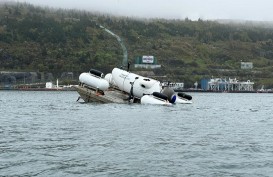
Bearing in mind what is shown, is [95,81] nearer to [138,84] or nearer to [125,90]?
[125,90]

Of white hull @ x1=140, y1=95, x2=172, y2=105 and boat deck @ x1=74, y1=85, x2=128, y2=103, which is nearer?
white hull @ x1=140, y1=95, x2=172, y2=105

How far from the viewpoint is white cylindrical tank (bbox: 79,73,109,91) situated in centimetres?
7044

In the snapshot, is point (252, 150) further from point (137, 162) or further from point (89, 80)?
point (89, 80)

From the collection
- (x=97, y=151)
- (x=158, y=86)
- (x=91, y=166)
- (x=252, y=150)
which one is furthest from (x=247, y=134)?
(x=158, y=86)

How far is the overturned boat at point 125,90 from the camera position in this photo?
69.1 meters

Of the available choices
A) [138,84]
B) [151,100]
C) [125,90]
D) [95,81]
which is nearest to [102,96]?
[95,81]

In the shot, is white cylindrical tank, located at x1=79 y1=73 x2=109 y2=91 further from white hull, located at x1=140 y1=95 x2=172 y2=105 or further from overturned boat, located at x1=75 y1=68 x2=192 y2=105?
white hull, located at x1=140 y1=95 x2=172 y2=105

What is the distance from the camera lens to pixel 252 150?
2970cm

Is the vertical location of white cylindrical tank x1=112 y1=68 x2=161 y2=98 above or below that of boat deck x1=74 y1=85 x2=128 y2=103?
above

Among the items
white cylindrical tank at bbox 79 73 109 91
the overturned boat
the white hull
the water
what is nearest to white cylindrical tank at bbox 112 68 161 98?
the overturned boat

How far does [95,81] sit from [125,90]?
4136 millimetres

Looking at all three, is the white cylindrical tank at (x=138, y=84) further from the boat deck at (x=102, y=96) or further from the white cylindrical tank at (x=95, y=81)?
the white cylindrical tank at (x=95, y=81)

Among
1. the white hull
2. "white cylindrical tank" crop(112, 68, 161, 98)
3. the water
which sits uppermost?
"white cylindrical tank" crop(112, 68, 161, 98)

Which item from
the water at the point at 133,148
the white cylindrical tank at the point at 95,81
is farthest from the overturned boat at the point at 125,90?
the water at the point at 133,148
